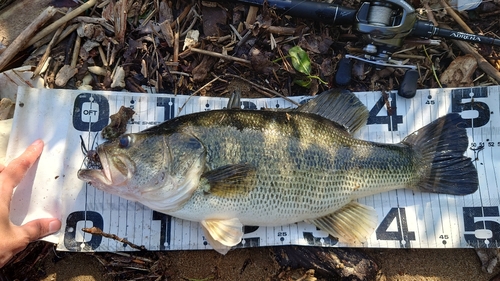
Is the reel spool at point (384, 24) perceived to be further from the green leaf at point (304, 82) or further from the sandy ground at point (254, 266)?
the sandy ground at point (254, 266)

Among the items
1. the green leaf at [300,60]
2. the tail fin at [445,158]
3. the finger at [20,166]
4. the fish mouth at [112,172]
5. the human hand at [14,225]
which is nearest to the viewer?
the fish mouth at [112,172]

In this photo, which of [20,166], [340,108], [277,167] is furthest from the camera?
[340,108]

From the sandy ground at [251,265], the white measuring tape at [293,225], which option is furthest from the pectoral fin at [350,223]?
the sandy ground at [251,265]

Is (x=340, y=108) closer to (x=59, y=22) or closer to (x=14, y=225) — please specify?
(x=59, y=22)

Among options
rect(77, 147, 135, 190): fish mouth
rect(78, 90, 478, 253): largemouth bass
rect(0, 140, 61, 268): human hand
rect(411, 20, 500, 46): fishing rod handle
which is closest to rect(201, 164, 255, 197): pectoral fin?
rect(78, 90, 478, 253): largemouth bass

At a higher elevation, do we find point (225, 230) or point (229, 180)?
point (229, 180)

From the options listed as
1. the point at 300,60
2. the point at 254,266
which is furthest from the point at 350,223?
the point at 300,60
